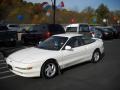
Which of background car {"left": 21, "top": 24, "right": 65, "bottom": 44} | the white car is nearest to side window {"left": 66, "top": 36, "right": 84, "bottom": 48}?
the white car

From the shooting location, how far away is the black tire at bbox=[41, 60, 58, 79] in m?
6.17

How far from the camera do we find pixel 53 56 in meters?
6.42

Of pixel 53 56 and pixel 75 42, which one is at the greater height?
pixel 75 42

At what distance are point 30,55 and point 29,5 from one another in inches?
2440

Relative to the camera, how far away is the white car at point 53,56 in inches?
234

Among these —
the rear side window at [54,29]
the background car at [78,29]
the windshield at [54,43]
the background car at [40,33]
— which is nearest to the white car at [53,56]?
the windshield at [54,43]

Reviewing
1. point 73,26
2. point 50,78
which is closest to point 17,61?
point 50,78

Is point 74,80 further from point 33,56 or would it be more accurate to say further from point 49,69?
point 33,56

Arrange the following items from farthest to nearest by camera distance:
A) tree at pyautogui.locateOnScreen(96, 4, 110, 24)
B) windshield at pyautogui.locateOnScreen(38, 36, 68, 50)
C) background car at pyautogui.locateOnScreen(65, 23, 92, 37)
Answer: tree at pyautogui.locateOnScreen(96, 4, 110, 24) → background car at pyautogui.locateOnScreen(65, 23, 92, 37) → windshield at pyautogui.locateOnScreen(38, 36, 68, 50)

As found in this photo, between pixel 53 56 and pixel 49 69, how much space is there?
1.46ft

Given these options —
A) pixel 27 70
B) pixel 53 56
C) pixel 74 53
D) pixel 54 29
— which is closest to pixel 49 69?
pixel 53 56

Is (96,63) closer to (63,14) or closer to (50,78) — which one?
(50,78)

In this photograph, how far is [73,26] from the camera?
1711 centimetres

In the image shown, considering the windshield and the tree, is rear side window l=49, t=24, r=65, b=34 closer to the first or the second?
the windshield
